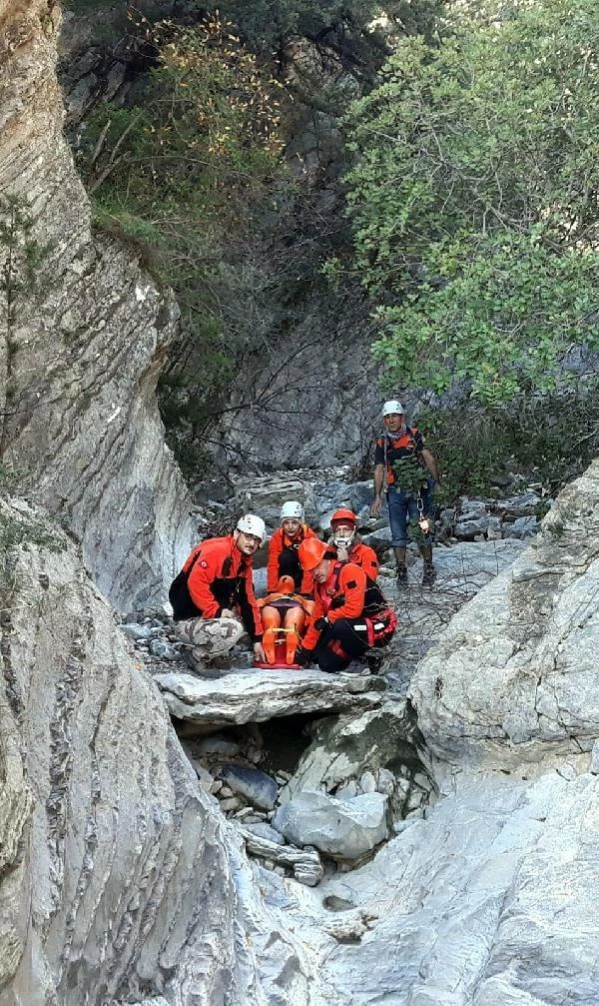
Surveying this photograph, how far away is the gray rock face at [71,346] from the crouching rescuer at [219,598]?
1.17 metres

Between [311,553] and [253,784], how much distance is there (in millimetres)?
2288

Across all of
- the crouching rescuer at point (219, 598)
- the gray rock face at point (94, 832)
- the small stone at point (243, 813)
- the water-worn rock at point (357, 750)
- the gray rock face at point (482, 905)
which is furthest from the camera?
the crouching rescuer at point (219, 598)

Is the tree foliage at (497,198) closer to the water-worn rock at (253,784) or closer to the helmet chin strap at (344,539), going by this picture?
the helmet chin strap at (344,539)

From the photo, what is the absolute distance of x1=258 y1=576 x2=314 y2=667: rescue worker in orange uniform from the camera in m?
8.64

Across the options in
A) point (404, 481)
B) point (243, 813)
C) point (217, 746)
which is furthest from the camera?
point (404, 481)

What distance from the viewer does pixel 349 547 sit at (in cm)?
890

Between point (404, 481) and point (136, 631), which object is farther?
point (404, 481)

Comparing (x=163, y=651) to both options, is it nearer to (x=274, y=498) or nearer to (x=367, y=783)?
(x=367, y=783)

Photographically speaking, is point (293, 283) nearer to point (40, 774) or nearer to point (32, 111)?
point (32, 111)

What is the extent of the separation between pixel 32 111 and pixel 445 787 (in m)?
6.40

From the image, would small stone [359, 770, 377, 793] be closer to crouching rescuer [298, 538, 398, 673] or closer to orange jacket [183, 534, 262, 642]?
crouching rescuer [298, 538, 398, 673]

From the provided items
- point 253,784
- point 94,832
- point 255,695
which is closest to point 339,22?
point 255,695

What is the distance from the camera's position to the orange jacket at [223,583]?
28.3ft

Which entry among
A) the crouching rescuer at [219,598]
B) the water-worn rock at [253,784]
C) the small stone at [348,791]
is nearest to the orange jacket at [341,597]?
the crouching rescuer at [219,598]
